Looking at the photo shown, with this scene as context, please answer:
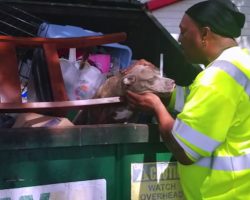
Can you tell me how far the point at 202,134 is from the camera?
2.04 metres

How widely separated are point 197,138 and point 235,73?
1.04 ft

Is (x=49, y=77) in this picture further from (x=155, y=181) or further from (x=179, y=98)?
(x=155, y=181)

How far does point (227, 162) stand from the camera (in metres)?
2.11

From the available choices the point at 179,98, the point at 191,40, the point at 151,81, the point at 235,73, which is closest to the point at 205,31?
the point at 191,40

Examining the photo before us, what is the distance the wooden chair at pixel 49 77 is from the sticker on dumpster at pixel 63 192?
38 centimetres

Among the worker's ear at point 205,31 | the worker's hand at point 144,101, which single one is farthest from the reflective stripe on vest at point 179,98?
the worker's ear at point 205,31

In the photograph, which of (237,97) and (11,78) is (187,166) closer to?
(237,97)

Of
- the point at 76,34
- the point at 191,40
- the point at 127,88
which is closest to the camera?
the point at 191,40

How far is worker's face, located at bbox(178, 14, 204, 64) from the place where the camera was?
227 centimetres

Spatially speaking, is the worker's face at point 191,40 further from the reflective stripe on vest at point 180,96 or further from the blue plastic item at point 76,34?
the blue plastic item at point 76,34

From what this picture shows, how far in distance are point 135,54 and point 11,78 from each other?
1.53 metres

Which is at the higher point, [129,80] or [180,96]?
[129,80]

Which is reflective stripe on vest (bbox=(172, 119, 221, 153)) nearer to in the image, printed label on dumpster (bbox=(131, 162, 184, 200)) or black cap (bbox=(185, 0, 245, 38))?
printed label on dumpster (bbox=(131, 162, 184, 200))

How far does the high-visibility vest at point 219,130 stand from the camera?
79.8 inches
